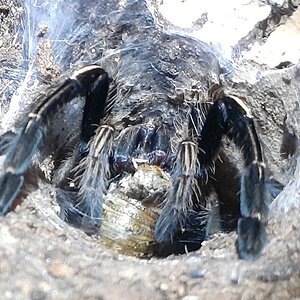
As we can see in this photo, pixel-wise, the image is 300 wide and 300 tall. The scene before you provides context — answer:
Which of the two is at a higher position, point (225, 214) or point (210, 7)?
point (210, 7)

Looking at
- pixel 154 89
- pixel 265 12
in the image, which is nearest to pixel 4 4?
pixel 154 89

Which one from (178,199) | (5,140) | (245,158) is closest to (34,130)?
(5,140)

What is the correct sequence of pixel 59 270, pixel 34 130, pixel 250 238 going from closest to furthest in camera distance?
pixel 59 270, pixel 250 238, pixel 34 130

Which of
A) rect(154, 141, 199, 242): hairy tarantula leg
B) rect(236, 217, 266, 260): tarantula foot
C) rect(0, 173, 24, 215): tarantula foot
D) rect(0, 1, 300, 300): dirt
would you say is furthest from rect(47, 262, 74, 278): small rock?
rect(154, 141, 199, 242): hairy tarantula leg

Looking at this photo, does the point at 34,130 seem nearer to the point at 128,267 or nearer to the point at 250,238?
the point at 128,267

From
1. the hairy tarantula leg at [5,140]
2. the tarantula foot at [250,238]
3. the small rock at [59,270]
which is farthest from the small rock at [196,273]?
the hairy tarantula leg at [5,140]

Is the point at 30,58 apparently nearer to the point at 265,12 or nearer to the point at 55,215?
the point at 55,215

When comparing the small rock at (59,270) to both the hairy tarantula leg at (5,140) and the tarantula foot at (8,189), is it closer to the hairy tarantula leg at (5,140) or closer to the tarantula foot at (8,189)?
the tarantula foot at (8,189)

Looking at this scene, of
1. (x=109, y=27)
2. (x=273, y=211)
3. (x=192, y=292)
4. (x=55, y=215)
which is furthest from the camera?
(x=109, y=27)
